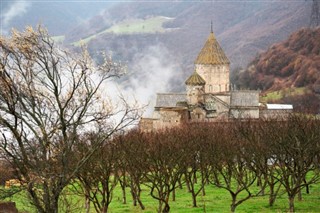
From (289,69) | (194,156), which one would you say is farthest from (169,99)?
(289,69)

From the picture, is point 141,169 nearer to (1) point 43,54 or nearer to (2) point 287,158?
(2) point 287,158

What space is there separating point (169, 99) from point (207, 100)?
4.51 m

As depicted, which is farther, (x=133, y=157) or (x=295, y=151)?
(x=133, y=157)

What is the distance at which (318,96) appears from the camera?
103000mm

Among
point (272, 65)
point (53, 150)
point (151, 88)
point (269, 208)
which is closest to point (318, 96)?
point (272, 65)

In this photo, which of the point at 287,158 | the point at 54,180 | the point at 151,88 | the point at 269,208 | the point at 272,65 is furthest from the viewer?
the point at 151,88

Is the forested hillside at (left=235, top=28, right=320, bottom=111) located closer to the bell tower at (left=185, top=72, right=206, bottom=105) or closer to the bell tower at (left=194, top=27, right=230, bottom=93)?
the bell tower at (left=194, top=27, right=230, bottom=93)

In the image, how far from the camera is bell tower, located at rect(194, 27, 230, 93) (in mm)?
70750

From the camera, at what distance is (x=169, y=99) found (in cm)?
6894

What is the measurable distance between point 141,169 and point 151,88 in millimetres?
120980

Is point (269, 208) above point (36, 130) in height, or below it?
below

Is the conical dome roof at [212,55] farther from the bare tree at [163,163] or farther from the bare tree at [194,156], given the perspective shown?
the bare tree at [163,163]

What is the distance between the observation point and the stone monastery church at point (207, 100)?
207ft

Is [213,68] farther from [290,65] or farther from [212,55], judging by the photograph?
[290,65]
